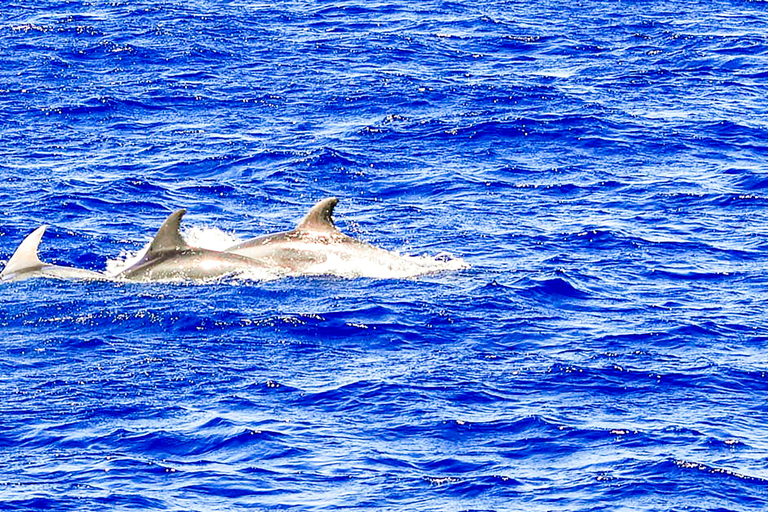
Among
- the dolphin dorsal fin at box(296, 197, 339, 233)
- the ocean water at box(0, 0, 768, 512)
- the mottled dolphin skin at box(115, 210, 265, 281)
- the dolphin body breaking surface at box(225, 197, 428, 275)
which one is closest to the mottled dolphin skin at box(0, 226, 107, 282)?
the ocean water at box(0, 0, 768, 512)

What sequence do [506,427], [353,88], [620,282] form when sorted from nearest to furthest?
1. [506,427]
2. [620,282]
3. [353,88]

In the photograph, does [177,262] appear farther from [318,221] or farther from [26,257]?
[26,257]

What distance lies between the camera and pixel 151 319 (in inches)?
1076

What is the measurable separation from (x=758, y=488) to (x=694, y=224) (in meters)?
13.2

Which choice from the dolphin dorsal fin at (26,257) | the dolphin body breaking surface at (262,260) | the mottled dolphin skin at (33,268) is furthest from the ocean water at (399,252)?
the dolphin dorsal fin at (26,257)

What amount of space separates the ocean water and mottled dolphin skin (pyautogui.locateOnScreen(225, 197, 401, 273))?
45 cm

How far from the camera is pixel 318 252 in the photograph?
30.5 metres

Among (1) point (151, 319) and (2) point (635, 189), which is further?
(2) point (635, 189)

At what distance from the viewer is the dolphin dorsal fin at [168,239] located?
29.3m

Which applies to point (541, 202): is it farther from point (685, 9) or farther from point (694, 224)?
point (685, 9)

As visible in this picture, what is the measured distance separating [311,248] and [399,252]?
2068 mm

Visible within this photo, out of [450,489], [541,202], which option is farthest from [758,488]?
[541,202]

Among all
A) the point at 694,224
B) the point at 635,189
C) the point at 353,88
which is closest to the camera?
the point at 694,224

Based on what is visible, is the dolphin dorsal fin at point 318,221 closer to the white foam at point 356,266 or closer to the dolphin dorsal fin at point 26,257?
the white foam at point 356,266
